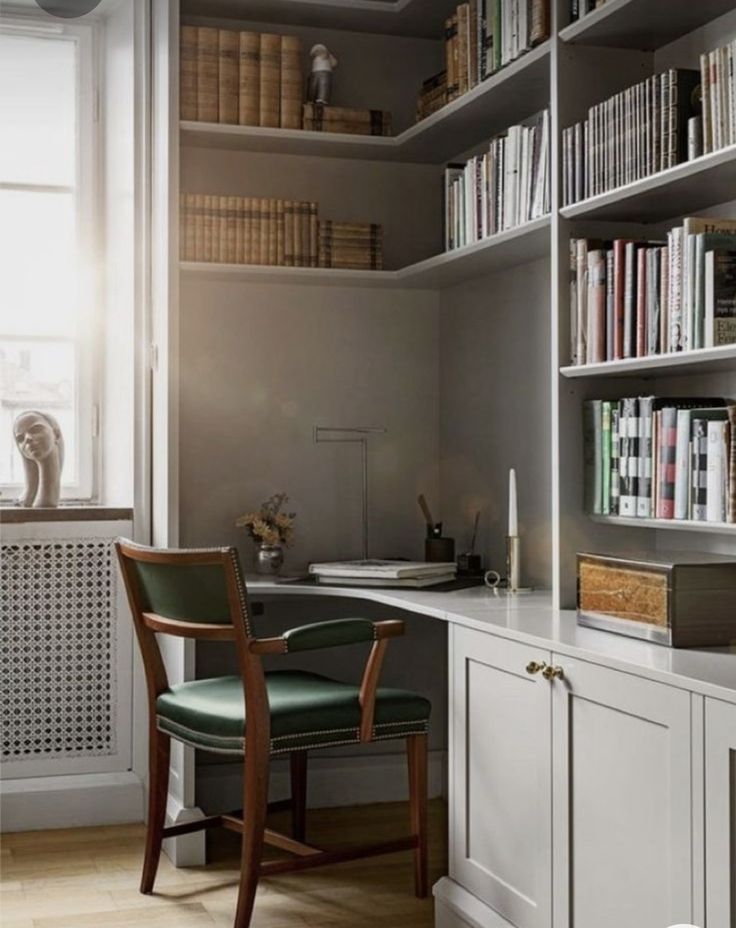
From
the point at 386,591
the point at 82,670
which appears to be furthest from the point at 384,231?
the point at 82,670

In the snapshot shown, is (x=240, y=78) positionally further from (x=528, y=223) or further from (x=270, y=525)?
(x=270, y=525)

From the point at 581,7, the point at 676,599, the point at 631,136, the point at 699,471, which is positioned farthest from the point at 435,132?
the point at 676,599

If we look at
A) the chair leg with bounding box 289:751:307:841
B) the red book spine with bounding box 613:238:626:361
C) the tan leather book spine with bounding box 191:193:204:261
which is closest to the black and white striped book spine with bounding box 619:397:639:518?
the red book spine with bounding box 613:238:626:361

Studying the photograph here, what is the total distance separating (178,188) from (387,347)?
2.79ft

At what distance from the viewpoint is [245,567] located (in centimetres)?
404

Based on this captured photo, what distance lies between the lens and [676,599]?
2.47 meters

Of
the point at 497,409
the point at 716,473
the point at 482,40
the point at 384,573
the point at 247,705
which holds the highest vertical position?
the point at 482,40

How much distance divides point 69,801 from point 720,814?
8.08ft

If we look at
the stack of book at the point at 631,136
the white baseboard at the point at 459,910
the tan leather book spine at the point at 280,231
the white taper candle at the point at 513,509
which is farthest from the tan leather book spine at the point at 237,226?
the white baseboard at the point at 459,910

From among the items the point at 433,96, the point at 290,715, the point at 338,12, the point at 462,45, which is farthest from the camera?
the point at 338,12

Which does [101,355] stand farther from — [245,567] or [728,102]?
[728,102]

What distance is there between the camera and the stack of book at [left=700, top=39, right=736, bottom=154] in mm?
2480

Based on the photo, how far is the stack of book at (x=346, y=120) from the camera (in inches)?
156

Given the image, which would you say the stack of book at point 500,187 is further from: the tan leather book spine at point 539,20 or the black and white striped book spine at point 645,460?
the black and white striped book spine at point 645,460
